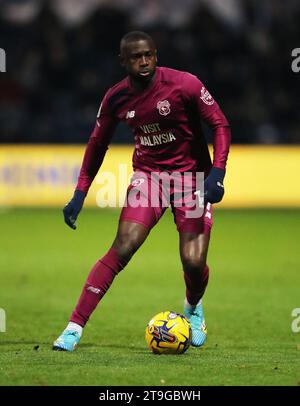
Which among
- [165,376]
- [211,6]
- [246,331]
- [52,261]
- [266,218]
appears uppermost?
[211,6]

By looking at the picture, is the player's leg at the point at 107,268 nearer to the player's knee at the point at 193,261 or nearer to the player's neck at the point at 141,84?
the player's knee at the point at 193,261

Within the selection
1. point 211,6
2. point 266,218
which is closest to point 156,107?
point 266,218

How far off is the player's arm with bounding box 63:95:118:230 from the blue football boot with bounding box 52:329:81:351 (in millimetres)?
875

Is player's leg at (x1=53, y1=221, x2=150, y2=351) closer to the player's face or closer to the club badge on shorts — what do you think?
the club badge on shorts

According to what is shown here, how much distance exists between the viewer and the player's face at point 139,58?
774 centimetres

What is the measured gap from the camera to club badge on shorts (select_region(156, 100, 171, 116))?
26.1 feet

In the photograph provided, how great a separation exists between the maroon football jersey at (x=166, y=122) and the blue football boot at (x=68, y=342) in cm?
119

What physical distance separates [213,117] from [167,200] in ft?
2.57

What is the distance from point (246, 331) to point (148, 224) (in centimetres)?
193

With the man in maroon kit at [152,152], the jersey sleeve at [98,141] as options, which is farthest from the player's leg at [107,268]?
the jersey sleeve at [98,141]

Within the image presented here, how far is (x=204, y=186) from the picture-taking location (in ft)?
25.6

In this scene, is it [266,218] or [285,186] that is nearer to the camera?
[266,218]

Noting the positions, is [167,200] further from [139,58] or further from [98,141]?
[139,58]

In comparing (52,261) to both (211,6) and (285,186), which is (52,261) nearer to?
(285,186)
